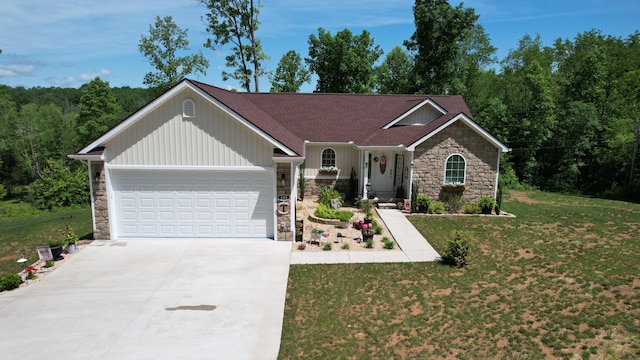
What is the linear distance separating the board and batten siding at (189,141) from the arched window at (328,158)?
871cm

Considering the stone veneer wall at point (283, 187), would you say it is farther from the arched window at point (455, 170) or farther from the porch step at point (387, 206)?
the arched window at point (455, 170)

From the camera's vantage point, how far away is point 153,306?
9109mm

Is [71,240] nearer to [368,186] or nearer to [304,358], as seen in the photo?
[304,358]

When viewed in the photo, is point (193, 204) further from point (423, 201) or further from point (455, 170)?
point (455, 170)

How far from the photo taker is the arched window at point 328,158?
2167cm

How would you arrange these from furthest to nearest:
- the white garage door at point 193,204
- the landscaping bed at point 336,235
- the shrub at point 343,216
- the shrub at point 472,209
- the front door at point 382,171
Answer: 1. the front door at point 382,171
2. the shrub at point 472,209
3. the shrub at point 343,216
4. the white garage door at point 193,204
5. the landscaping bed at point 336,235

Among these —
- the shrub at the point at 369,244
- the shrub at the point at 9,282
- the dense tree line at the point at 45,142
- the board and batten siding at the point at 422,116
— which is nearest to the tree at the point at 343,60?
the board and batten siding at the point at 422,116

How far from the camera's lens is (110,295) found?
9.66 m

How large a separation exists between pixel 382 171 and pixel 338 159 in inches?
104

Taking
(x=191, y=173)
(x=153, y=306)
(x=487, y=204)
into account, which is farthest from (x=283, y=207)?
(x=487, y=204)

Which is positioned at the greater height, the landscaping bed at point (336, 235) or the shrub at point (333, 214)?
the shrub at point (333, 214)

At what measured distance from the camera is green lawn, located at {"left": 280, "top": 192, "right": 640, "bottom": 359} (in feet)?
23.8

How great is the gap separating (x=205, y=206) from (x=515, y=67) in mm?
43053

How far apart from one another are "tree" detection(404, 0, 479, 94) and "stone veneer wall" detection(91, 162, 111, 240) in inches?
1203
